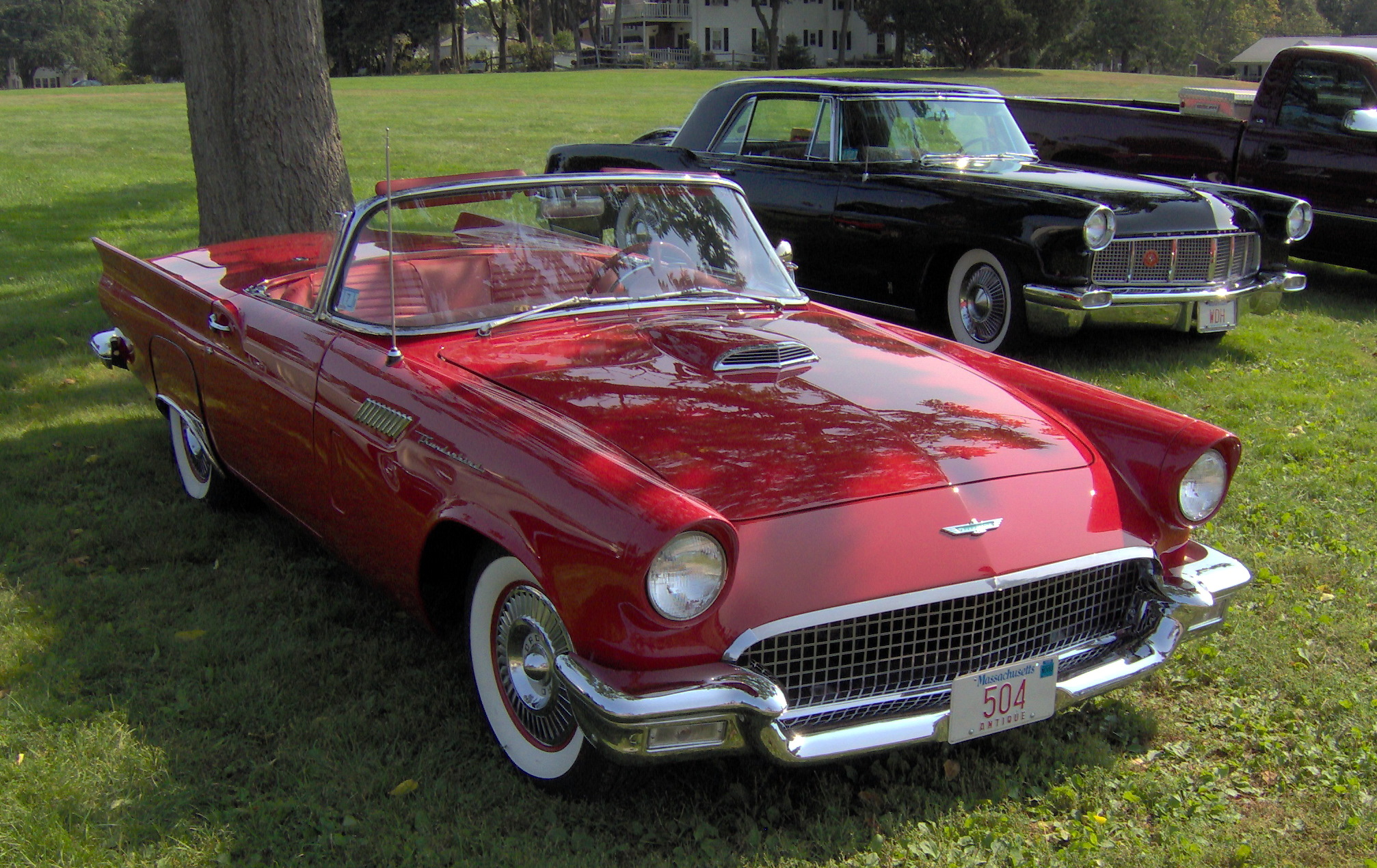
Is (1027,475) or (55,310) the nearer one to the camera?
(1027,475)

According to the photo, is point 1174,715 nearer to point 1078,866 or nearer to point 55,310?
point 1078,866

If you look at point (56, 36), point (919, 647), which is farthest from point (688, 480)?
point (56, 36)

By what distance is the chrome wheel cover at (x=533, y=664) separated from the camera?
265 cm

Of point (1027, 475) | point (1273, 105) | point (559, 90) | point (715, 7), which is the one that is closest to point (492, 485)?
point (1027, 475)

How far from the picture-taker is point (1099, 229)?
6250mm

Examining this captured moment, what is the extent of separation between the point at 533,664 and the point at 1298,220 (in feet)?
21.4

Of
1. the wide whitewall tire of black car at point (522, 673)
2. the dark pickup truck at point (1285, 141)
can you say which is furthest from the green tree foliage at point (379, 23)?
the wide whitewall tire of black car at point (522, 673)

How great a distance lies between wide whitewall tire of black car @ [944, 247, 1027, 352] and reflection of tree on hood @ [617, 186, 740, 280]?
298 centimetres

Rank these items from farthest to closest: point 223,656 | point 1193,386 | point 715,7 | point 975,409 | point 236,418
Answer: point 715,7
point 1193,386
point 236,418
point 223,656
point 975,409

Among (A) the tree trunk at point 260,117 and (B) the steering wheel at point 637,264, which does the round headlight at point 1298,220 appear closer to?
(B) the steering wheel at point 637,264

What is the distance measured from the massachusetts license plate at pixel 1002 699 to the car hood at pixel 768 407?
46cm

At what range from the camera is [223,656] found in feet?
11.6

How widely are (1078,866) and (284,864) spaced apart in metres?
1.79

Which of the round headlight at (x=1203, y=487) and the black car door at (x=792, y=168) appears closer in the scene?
the round headlight at (x=1203, y=487)
